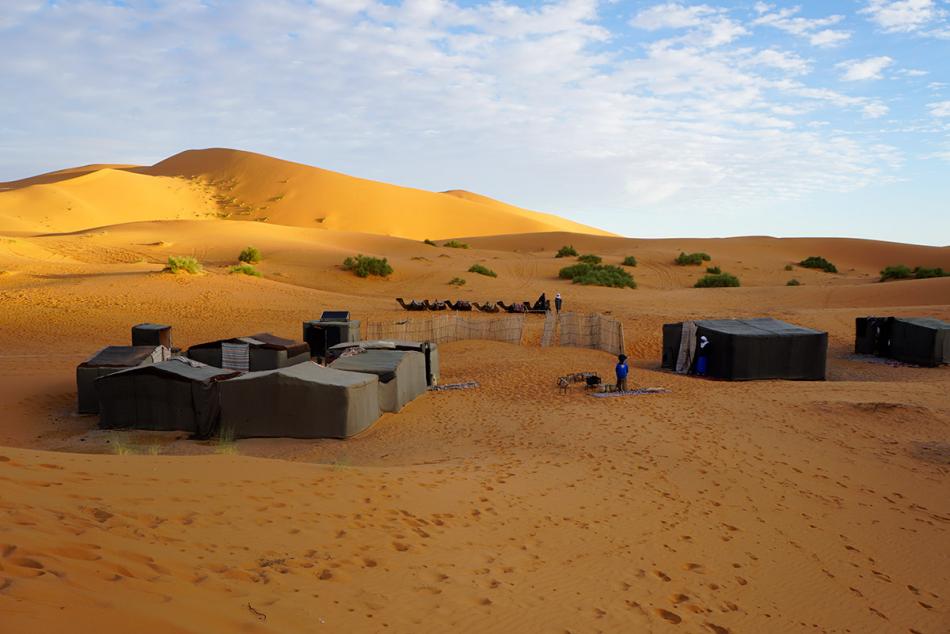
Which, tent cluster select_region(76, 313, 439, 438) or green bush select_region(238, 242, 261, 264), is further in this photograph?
green bush select_region(238, 242, 261, 264)

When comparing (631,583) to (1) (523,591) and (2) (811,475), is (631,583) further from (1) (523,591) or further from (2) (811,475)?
(2) (811,475)

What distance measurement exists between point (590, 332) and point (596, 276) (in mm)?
20679

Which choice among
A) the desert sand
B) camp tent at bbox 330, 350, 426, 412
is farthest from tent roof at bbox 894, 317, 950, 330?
camp tent at bbox 330, 350, 426, 412

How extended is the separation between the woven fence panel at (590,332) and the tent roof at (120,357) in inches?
498

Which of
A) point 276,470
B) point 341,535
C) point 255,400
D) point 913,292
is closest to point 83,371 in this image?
point 255,400

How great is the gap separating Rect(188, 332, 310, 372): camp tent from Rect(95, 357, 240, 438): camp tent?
3.31 m

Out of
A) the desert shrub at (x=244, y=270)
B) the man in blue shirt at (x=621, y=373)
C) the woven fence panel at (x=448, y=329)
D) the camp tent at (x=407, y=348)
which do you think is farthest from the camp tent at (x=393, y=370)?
the desert shrub at (x=244, y=270)

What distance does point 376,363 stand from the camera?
51.6 ft

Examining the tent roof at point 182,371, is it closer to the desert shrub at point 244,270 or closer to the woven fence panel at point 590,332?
the woven fence panel at point 590,332

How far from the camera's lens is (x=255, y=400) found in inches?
535

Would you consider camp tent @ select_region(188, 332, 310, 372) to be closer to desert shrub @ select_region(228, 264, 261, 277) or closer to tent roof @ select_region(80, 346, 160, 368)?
tent roof @ select_region(80, 346, 160, 368)

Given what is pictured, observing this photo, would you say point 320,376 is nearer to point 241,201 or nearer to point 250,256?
point 250,256

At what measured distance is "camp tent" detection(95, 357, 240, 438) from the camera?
14.3 meters

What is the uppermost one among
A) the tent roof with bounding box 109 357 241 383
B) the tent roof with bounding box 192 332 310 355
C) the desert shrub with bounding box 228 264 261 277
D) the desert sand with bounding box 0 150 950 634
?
the desert shrub with bounding box 228 264 261 277
